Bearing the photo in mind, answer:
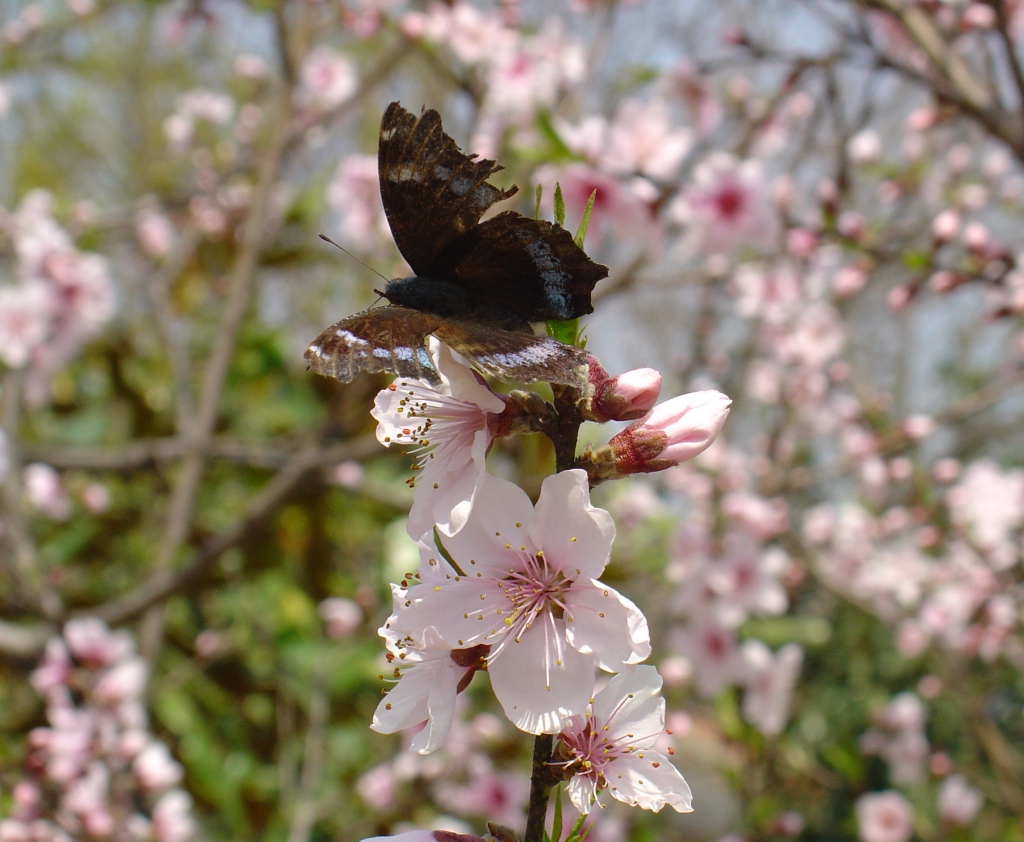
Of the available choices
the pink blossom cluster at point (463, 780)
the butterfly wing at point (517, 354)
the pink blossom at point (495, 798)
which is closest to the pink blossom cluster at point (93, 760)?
the pink blossom cluster at point (463, 780)

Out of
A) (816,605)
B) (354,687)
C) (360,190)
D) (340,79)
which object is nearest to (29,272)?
(360,190)

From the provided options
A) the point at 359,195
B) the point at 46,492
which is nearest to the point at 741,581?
the point at 359,195

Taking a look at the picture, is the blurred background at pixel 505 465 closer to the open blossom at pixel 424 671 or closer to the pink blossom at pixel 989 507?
the pink blossom at pixel 989 507

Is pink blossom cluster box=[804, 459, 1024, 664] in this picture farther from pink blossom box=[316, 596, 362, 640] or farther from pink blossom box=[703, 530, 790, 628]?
pink blossom box=[316, 596, 362, 640]

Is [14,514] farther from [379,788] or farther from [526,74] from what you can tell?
[526,74]

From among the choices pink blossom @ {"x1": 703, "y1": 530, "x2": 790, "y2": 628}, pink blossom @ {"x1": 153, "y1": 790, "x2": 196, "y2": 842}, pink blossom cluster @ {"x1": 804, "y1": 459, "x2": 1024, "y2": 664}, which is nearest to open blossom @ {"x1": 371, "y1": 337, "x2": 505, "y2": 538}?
pink blossom @ {"x1": 153, "y1": 790, "x2": 196, "y2": 842}
